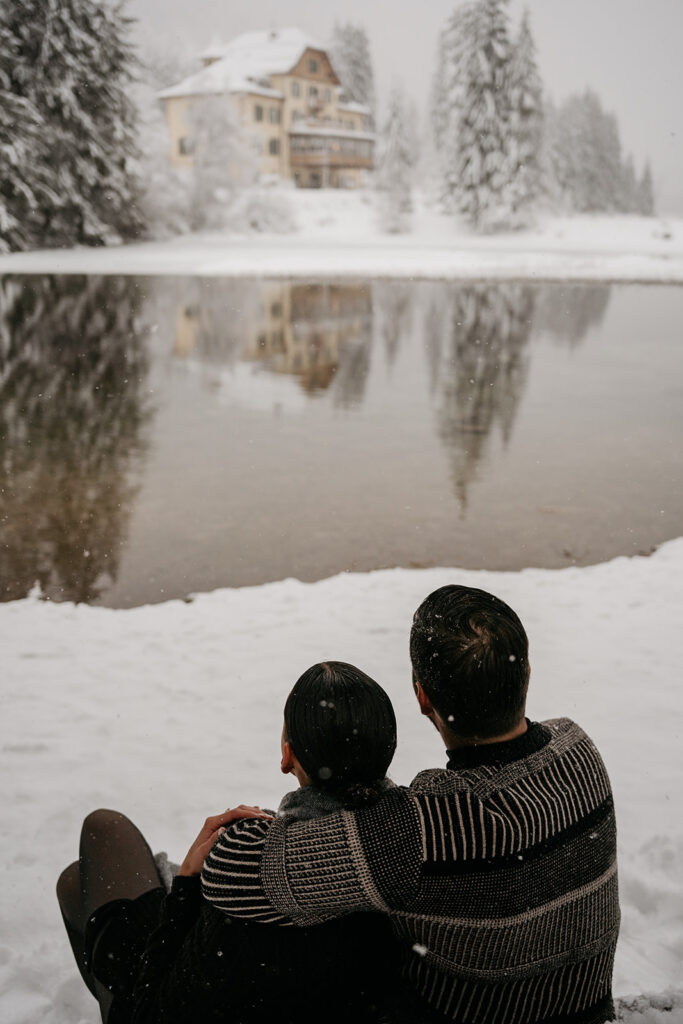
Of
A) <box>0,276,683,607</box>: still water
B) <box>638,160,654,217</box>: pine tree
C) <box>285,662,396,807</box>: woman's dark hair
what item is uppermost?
<box>638,160,654,217</box>: pine tree

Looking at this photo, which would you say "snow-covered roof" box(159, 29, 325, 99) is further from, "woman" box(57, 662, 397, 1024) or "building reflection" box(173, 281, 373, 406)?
"woman" box(57, 662, 397, 1024)

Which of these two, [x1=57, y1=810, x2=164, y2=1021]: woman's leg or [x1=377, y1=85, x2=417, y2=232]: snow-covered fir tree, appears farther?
[x1=377, y1=85, x2=417, y2=232]: snow-covered fir tree

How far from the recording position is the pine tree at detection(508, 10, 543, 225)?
42.0 m

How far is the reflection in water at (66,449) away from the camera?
520cm

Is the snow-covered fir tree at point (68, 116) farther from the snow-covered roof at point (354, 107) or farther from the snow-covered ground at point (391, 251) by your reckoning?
the snow-covered roof at point (354, 107)

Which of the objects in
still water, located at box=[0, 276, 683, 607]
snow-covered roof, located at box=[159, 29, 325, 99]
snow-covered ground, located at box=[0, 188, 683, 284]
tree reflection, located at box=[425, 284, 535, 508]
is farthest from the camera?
snow-covered roof, located at box=[159, 29, 325, 99]

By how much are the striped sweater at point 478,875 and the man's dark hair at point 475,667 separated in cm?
5

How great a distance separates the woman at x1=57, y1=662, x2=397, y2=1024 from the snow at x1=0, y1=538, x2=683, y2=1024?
2.45 feet

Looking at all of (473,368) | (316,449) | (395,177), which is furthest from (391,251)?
(316,449)

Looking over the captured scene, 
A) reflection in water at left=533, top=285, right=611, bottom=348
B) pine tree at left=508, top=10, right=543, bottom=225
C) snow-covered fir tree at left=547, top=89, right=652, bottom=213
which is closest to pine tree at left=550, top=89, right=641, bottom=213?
snow-covered fir tree at left=547, top=89, right=652, bottom=213

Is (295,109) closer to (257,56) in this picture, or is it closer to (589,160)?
(257,56)

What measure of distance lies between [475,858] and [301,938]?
327mm

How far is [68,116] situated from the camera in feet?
114

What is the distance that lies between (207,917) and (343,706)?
42 centimetres
